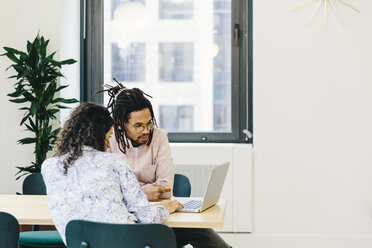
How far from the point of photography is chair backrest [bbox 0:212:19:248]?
2055 millimetres

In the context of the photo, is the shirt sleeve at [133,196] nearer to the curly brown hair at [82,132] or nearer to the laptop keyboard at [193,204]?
the curly brown hair at [82,132]

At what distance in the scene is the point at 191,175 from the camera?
13.7 feet

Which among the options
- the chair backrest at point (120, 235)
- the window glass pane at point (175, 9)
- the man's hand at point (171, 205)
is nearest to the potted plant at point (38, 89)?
the window glass pane at point (175, 9)

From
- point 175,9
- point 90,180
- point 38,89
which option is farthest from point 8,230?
point 175,9

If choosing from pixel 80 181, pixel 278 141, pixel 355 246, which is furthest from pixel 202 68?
pixel 80 181

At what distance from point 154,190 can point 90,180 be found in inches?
26.0

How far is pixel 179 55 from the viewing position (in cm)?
451

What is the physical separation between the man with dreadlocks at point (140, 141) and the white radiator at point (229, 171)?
1263 mm

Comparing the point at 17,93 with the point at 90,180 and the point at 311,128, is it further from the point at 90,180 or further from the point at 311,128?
the point at 311,128

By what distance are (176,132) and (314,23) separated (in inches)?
57.6

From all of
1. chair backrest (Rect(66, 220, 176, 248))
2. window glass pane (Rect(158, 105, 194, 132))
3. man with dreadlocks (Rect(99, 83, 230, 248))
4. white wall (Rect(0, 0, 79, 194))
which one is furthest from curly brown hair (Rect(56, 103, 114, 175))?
window glass pane (Rect(158, 105, 194, 132))

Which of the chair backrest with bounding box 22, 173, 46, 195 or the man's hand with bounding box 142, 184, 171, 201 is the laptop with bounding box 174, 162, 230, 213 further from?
the chair backrest with bounding box 22, 173, 46, 195

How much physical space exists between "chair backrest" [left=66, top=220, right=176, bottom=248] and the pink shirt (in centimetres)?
95

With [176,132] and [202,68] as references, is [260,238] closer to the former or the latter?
[176,132]
